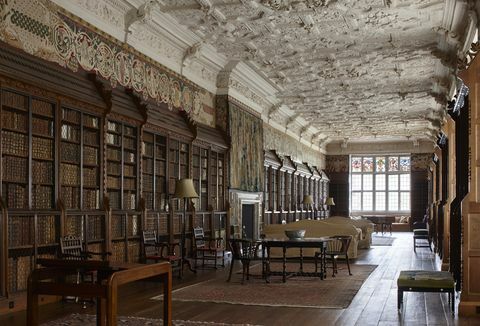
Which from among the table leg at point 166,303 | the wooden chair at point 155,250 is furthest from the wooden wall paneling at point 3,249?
Answer: the wooden chair at point 155,250

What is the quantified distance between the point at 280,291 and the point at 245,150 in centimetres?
706

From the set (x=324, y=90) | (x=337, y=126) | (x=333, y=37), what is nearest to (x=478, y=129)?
(x=333, y=37)

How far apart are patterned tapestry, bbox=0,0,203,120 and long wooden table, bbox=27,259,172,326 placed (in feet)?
11.0

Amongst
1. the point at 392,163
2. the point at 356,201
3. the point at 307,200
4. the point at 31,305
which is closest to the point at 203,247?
the point at 31,305

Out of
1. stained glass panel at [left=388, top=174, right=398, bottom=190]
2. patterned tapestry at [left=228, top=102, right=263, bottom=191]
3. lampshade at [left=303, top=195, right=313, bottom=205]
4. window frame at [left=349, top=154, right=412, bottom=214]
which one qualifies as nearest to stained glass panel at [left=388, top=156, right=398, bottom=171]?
window frame at [left=349, top=154, right=412, bottom=214]

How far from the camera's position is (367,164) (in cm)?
3133

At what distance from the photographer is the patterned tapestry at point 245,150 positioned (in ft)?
46.4

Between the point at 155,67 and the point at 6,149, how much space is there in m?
4.42

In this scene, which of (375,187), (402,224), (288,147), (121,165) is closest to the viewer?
(121,165)

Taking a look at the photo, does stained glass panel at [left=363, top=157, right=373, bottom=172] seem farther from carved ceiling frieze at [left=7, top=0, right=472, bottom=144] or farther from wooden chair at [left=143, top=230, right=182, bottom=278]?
wooden chair at [left=143, top=230, right=182, bottom=278]

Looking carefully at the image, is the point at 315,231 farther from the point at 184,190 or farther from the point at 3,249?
the point at 3,249

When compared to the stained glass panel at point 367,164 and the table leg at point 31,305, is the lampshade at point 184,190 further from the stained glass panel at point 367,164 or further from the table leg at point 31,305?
the stained glass panel at point 367,164

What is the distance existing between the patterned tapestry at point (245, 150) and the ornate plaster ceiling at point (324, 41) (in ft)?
3.12

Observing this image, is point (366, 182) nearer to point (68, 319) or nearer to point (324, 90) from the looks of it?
point (324, 90)
